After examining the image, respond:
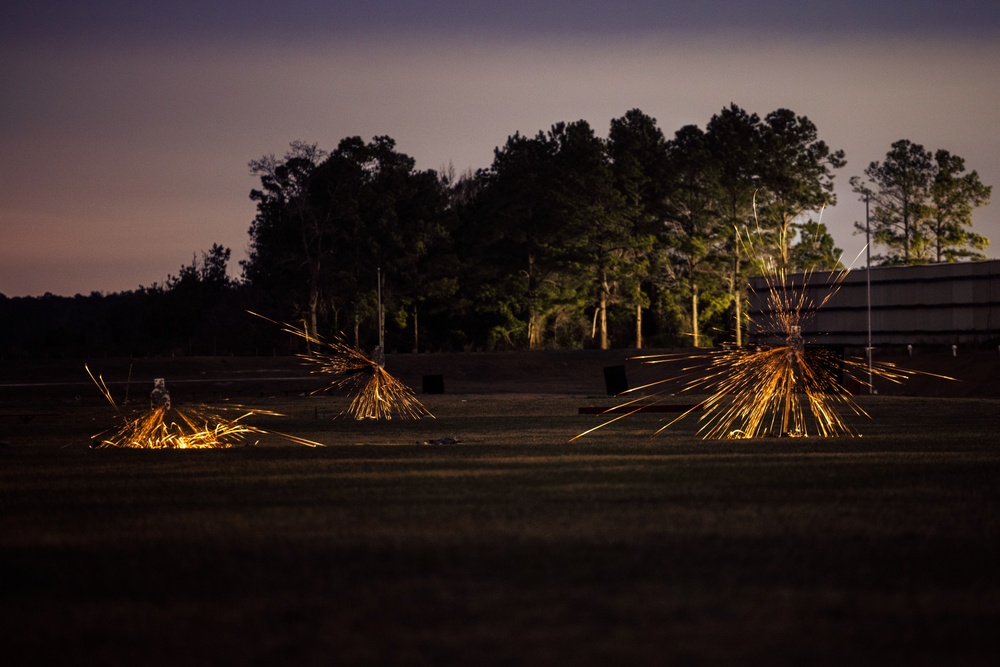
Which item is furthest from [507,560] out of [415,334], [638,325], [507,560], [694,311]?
[638,325]

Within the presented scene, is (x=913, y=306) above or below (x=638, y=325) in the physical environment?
above

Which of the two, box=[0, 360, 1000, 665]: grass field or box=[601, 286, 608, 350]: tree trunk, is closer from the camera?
box=[0, 360, 1000, 665]: grass field

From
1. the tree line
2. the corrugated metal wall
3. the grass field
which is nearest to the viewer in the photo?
the grass field

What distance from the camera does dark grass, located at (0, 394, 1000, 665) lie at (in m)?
6.12

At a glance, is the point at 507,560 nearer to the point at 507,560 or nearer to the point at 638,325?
the point at 507,560

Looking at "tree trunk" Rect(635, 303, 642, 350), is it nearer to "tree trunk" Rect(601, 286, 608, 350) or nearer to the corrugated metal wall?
"tree trunk" Rect(601, 286, 608, 350)

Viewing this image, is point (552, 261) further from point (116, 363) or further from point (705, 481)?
point (705, 481)

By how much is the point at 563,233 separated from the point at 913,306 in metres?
20.9

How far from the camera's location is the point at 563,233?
6919 centimetres

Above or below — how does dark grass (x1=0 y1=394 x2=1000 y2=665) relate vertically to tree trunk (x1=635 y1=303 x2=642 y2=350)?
below

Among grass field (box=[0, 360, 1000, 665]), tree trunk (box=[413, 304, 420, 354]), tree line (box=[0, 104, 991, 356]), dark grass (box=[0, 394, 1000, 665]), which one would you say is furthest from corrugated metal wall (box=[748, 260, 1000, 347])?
dark grass (box=[0, 394, 1000, 665])

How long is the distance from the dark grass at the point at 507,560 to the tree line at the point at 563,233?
169ft

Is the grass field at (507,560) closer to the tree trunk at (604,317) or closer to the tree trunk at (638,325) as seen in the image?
the tree trunk at (604,317)

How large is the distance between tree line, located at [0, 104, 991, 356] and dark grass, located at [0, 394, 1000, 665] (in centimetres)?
5159
